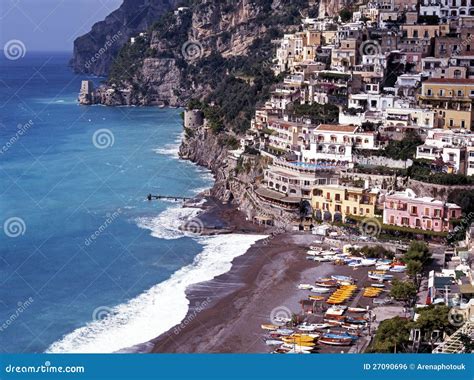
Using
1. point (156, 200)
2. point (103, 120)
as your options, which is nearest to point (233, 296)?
point (156, 200)

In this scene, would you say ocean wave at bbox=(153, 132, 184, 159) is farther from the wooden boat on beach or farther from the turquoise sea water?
the wooden boat on beach

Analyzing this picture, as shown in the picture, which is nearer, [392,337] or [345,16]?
[392,337]

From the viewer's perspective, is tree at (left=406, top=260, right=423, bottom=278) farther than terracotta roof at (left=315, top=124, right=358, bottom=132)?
No

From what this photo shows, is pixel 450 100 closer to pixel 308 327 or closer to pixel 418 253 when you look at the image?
pixel 418 253

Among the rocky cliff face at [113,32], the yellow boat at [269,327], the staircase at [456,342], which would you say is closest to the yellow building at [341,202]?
the yellow boat at [269,327]

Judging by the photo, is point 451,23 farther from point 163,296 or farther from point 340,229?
point 163,296

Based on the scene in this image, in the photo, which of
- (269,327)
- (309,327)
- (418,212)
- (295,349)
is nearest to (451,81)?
(418,212)

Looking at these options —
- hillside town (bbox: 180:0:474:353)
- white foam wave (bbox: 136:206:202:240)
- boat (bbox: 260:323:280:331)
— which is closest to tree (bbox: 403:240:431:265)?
hillside town (bbox: 180:0:474:353)
